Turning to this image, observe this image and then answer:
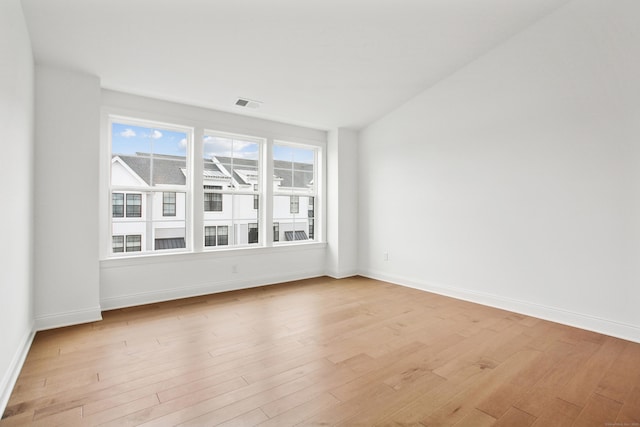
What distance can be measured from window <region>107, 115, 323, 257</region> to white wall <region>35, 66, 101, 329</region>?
396 millimetres

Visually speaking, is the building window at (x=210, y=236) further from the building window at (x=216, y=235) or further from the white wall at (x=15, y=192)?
the white wall at (x=15, y=192)

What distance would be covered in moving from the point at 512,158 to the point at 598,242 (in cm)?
117

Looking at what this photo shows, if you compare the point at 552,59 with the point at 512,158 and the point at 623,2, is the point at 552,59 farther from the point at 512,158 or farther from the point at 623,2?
the point at 512,158

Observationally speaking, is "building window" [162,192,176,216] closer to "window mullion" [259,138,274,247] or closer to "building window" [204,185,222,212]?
"building window" [204,185,222,212]

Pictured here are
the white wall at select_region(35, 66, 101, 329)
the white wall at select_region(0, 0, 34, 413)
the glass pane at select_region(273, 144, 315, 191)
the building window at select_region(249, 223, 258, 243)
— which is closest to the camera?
the white wall at select_region(0, 0, 34, 413)

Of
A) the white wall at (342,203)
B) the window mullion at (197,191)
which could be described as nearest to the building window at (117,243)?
the window mullion at (197,191)

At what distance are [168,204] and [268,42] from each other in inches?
91.0

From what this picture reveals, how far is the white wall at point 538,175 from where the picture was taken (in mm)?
2967

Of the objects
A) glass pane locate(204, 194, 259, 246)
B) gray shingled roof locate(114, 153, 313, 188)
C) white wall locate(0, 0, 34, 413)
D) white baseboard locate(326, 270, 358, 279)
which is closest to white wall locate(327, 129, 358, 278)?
white baseboard locate(326, 270, 358, 279)

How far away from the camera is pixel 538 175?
11.5 ft

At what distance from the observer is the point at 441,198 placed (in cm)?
442

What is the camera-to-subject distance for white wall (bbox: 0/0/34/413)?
199 cm

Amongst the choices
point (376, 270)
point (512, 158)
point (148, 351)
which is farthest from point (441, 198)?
point (148, 351)

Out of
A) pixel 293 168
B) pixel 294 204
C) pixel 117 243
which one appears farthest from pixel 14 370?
pixel 293 168
